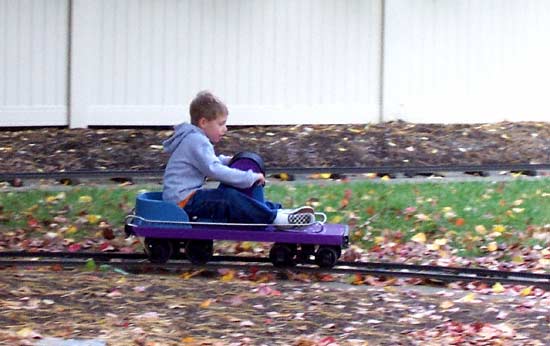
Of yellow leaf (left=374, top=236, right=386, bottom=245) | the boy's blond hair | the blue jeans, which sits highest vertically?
the boy's blond hair

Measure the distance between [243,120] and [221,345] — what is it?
358 inches

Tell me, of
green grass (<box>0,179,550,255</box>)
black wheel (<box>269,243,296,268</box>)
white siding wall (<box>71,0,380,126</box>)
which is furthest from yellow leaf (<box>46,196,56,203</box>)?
white siding wall (<box>71,0,380,126</box>)

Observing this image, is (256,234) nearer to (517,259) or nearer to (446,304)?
(446,304)

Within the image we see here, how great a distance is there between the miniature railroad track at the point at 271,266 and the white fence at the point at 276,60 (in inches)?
224

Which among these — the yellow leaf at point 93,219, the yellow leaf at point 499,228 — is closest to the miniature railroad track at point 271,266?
the yellow leaf at point 93,219

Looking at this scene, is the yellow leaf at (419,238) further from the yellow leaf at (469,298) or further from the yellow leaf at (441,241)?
the yellow leaf at (469,298)

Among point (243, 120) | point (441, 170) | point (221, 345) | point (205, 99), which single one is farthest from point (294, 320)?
point (243, 120)

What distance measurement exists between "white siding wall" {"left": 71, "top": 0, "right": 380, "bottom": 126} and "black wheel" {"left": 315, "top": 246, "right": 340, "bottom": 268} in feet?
22.0

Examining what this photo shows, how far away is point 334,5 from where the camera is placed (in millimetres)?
16891

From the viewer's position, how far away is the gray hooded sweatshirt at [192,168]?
30.6ft

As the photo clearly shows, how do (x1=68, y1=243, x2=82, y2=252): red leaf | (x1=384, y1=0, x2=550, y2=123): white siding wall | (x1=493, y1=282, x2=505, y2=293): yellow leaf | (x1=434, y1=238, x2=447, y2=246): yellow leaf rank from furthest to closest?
1. (x1=384, y1=0, x2=550, y2=123): white siding wall
2. (x1=434, y1=238, x2=447, y2=246): yellow leaf
3. (x1=68, y1=243, x2=82, y2=252): red leaf
4. (x1=493, y1=282, x2=505, y2=293): yellow leaf

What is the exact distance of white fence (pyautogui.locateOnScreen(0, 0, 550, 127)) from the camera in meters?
15.6

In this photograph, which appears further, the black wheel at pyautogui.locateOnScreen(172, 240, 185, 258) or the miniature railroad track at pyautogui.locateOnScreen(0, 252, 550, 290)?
the black wheel at pyautogui.locateOnScreen(172, 240, 185, 258)

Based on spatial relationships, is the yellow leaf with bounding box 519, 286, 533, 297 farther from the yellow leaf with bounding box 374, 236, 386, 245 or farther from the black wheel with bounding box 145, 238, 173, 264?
the black wheel with bounding box 145, 238, 173, 264
